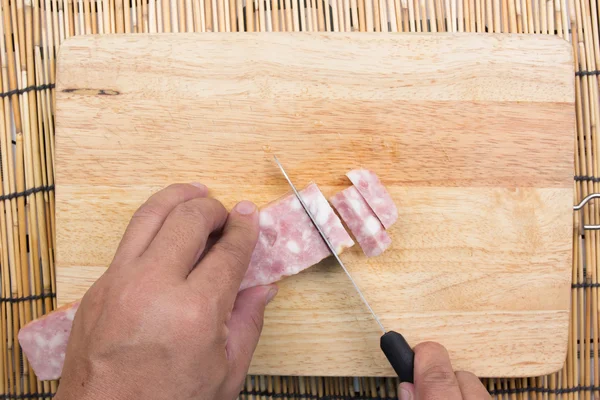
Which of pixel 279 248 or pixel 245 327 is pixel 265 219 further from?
pixel 245 327

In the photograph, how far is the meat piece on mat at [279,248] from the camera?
1.64 metres

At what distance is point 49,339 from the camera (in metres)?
1.64

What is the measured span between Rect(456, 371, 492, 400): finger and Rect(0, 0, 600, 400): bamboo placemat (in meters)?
0.37

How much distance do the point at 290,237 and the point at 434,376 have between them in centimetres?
65

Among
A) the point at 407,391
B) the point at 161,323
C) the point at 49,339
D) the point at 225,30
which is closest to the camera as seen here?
the point at 161,323

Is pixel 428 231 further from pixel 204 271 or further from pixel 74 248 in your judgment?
pixel 74 248

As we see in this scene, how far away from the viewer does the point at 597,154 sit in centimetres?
190

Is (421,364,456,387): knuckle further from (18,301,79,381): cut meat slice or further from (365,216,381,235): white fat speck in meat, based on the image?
(18,301,79,381): cut meat slice

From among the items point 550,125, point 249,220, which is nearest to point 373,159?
point 249,220

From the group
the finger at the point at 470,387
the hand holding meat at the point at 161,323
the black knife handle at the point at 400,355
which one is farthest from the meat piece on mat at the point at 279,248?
the finger at the point at 470,387

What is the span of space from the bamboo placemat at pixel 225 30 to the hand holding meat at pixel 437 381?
Answer: 372 millimetres

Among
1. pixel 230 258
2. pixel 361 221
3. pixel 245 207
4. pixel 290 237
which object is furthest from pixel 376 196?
pixel 230 258

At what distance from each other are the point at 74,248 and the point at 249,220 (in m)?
0.68

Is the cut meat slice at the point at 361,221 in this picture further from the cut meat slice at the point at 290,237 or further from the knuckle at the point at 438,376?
the knuckle at the point at 438,376
